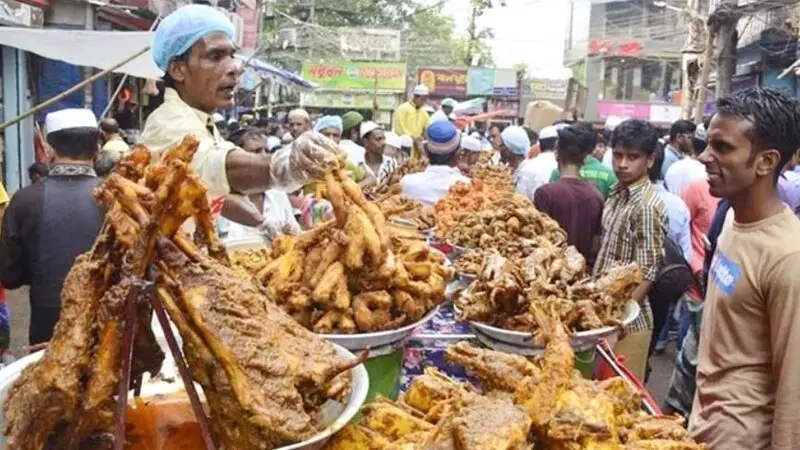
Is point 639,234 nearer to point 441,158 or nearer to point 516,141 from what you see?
point 441,158

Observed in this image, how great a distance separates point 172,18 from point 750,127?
2.04 meters

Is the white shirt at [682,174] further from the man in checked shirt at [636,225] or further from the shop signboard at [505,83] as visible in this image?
the shop signboard at [505,83]

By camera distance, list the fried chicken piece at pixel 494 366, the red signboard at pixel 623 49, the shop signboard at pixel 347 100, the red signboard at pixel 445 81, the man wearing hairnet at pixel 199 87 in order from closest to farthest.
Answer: the fried chicken piece at pixel 494 366 → the man wearing hairnet at pixel 199 87 → the shop signboard at pixel 347 100 → the red signboard at pixel 623 49 → the red signboard at pixel 445 81

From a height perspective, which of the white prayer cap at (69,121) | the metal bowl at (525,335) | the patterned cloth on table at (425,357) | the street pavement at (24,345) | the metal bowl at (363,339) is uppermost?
the white prayer cap at (69,121)

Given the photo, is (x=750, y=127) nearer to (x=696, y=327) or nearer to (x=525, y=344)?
(x=525, y=344)

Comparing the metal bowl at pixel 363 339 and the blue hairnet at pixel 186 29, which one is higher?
the blue hairnet at pixel 186 29

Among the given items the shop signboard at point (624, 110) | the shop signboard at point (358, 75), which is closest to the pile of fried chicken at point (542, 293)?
the shop signboard at point (358, 75)

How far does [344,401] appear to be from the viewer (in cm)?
158

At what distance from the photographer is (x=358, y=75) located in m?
37.0

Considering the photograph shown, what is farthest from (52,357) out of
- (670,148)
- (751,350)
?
(670,148)

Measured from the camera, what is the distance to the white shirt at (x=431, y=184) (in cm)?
600

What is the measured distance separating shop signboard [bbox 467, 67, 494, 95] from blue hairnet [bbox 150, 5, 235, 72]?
39746 mm

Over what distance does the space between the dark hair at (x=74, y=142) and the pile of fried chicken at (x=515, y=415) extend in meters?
2.99

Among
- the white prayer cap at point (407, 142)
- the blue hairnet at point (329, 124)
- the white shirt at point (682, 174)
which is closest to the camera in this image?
the white shirt at point (682, 174)
